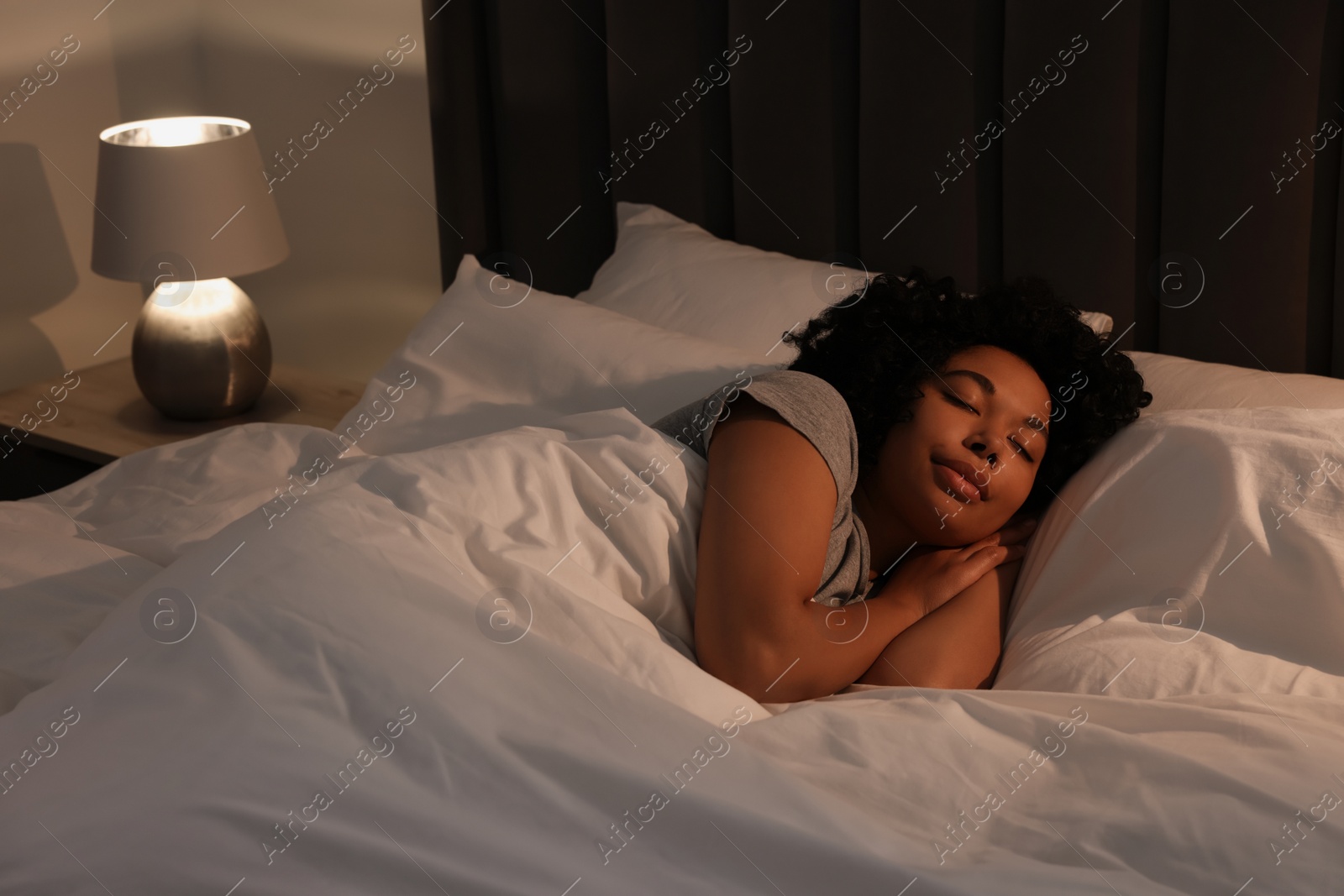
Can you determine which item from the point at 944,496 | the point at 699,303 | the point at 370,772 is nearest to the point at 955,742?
the point at 944,496

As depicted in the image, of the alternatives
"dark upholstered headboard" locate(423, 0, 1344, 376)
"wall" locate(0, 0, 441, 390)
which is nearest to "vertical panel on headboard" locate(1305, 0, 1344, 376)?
"dark upholstered headboard" locate(423, 0, 1344, 376)

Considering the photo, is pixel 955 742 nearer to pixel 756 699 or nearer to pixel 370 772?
pixel 756 699

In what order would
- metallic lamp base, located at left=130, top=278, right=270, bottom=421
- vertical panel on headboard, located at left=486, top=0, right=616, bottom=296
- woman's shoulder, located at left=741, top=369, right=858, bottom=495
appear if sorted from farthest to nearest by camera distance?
metallic lamp base, located at left=130, top=278, right=270, bottom=421
vertical panel on headboard, located at left=486, top=0, right=616, bottom=296
woman's shoulder, located at left=741, top=369, right=858, bottom=495

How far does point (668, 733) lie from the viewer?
83 centimetres

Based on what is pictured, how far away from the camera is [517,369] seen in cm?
154

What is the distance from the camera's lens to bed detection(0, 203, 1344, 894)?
2.46 feet

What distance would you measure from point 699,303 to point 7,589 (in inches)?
35.9

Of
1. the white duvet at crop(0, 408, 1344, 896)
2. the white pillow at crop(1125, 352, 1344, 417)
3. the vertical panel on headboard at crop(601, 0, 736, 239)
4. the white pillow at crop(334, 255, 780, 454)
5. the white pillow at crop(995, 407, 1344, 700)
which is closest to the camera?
the white duvet at crop(0, 408, 1344, 896)

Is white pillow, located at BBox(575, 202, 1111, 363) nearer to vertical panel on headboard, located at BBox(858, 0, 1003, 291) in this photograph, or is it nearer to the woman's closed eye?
vertical panel on headboard, located at BBox(858, 0, 1003, 291)

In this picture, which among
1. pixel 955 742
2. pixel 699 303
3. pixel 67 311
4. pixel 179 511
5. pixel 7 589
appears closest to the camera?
pixel 955 742

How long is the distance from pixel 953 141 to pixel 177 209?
4.12ft

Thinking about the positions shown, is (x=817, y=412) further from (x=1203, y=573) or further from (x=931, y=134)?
(x=931, y=134)

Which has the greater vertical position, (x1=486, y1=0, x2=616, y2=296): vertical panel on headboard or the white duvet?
(x1=486, y1=0, x2=616, y2=296): vertical panel on headboard

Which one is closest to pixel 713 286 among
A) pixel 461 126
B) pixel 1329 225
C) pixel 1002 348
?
pixel 1002 348
